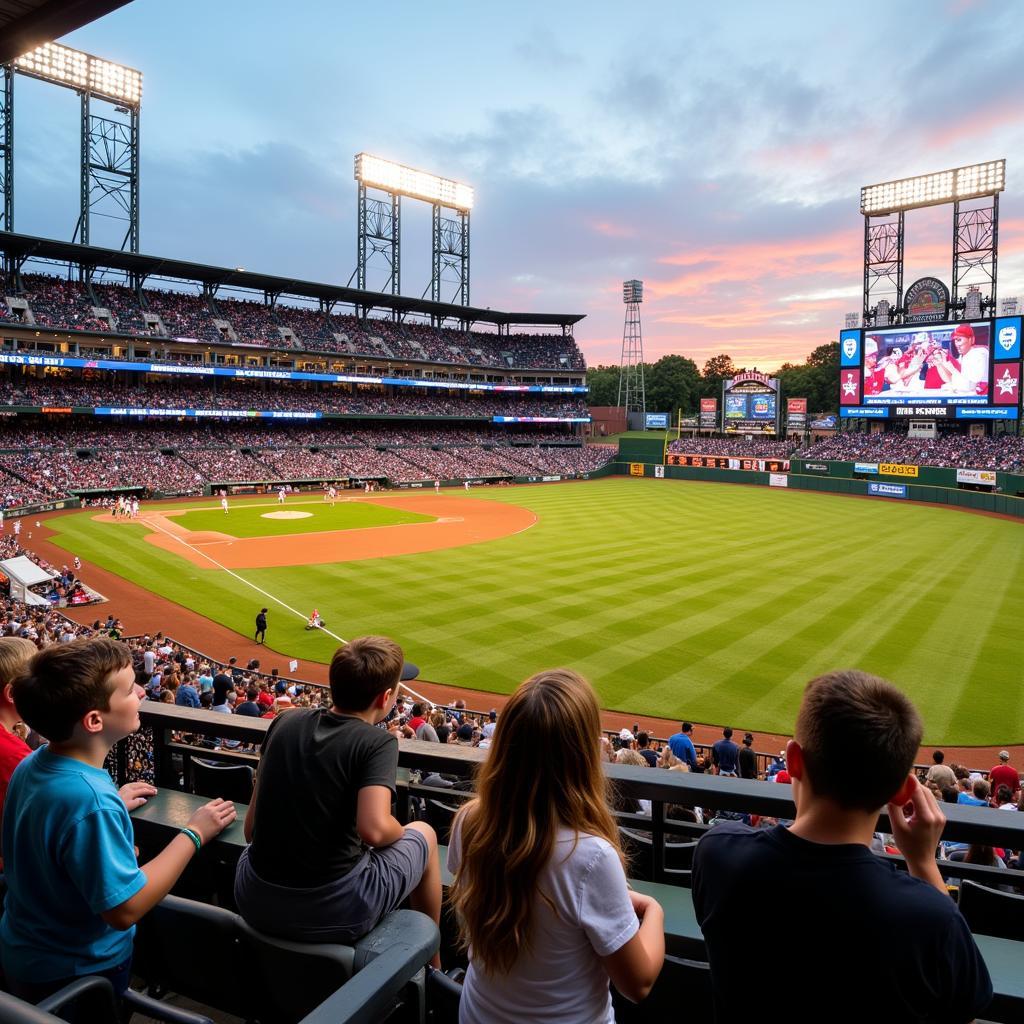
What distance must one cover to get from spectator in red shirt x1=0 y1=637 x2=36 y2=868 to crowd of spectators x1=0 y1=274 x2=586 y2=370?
2625 inches

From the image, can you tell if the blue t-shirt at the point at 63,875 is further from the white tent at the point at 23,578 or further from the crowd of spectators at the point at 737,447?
the crowd of spectators at the point at 737,447

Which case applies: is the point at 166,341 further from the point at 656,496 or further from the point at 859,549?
the point at 859,549

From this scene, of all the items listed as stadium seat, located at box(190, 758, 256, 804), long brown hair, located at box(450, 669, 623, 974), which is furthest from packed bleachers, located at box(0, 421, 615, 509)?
long brown hair, located at box(450, 669, 623, 974)

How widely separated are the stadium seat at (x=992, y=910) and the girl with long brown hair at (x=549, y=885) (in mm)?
1467

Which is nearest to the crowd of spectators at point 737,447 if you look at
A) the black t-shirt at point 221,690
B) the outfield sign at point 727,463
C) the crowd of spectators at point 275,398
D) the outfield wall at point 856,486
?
the outfield sign at point 727,463

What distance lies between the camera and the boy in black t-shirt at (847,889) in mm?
2037

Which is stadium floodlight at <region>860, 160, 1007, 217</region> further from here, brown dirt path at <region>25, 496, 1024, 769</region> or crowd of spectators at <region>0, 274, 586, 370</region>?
brown dirt path at <region>25, 496, 1024, 769</region>

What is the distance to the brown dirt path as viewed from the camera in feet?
52.7

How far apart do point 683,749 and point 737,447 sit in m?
76.9

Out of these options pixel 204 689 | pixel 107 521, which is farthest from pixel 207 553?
pixel 204 689

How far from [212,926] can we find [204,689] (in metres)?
13.2

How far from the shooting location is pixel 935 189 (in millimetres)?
69000

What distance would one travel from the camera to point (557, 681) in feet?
8.50

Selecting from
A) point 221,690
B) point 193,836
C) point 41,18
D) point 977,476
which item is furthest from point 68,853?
point 977,476
